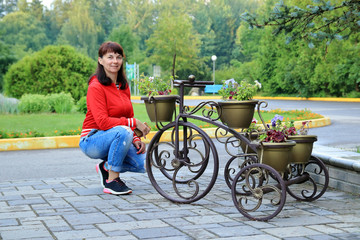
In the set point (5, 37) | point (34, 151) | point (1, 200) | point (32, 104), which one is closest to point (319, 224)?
point (1, 200)

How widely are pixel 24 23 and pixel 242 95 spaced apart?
258 feet

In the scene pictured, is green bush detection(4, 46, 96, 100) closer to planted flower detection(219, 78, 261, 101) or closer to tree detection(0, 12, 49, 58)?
planted flower detection(219, 78, 261, 101)

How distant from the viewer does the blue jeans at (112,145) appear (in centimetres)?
533

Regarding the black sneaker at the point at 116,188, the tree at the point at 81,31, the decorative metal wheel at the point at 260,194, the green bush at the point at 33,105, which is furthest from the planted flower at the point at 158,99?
the tree at the point at 81,31

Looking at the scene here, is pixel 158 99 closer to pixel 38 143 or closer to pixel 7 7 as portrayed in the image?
pixel 38 143

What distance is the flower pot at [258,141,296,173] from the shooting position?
14.2 ft

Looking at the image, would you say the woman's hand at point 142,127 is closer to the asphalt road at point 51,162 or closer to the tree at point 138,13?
the asphalt road at point 51,162

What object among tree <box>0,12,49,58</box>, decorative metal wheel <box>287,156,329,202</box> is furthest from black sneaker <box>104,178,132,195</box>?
tree <box>0,12,49,58</box>

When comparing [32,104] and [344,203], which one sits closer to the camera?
[344,203]

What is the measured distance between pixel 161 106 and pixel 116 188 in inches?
37.4

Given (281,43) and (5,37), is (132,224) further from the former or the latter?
(5,37)

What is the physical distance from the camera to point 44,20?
87.8 m

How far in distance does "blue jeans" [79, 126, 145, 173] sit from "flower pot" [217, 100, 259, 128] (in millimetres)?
1126

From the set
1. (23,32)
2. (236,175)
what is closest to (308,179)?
(236,175)
